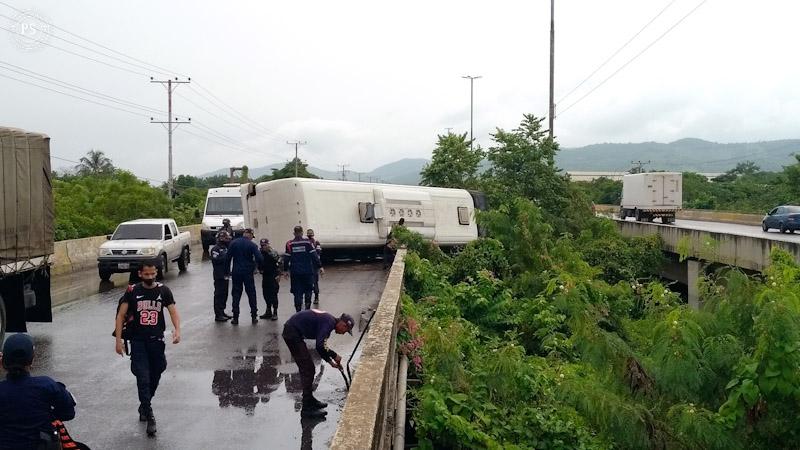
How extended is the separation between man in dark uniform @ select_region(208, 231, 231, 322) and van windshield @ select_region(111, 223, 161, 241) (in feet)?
28.7

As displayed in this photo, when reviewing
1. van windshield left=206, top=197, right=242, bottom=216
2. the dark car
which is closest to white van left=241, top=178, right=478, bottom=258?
van windshield left=206, top=197, right=242, bottom=216

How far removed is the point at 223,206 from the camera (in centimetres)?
3144

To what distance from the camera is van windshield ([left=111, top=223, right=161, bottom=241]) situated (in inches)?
866

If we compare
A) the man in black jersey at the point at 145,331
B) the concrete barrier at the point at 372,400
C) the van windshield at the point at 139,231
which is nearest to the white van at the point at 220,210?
the van windshield at the point at 139,231

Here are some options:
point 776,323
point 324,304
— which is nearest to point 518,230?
point 324,304

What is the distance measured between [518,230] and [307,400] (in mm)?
13028

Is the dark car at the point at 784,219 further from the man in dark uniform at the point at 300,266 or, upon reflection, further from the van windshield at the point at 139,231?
the man in dark uniform at the point at 300,266

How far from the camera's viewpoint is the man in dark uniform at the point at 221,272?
1377 cm

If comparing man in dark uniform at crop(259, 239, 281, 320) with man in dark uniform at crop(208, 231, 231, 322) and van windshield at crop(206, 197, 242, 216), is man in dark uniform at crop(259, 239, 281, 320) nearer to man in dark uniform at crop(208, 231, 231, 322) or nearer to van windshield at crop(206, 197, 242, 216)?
man in dark uniform at crop(208, 231, 231, 322)

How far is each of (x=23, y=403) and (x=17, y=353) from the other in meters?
0.33

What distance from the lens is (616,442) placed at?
27.8ft

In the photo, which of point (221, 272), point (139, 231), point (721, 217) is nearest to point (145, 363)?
point (221, 272)

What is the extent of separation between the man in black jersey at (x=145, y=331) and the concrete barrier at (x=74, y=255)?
16.5m

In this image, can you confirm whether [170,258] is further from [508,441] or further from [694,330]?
[694,330]
